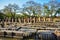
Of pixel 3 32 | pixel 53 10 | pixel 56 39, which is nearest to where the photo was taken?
pixel 56 39

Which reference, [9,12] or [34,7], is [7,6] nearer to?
[9,12]

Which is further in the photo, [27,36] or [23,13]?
[23,13]

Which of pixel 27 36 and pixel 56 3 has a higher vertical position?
pixel 56 3

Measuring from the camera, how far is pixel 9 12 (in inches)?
1650

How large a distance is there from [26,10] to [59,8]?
8848mm

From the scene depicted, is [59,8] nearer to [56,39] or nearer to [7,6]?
[7,6]

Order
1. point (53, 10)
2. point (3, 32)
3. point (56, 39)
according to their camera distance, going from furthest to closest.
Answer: point (53, 10)
point (3, 32)
point (56, 39)

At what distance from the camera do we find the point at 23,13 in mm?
42375

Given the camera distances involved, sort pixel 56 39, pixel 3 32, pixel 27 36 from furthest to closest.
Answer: pixel 3 32 < pixel 27 36 < pixel 56 39

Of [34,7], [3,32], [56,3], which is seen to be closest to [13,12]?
[34,7]

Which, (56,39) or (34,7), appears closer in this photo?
(56,39)

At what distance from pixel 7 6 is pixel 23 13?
481cm

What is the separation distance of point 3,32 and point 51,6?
86.3 ft

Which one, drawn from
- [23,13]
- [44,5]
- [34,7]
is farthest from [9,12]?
[44,5]
